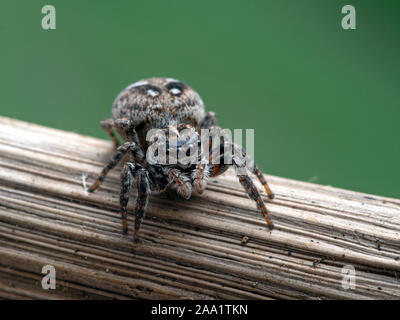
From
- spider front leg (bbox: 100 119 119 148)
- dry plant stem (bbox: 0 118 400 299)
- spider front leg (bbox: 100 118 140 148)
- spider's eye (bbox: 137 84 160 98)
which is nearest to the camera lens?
dry plant stem (bbox: 0 118 400 299)

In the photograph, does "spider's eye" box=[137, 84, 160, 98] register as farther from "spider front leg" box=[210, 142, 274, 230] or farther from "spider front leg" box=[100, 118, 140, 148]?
"spider front leg" box=[210, 142, 274, 230]

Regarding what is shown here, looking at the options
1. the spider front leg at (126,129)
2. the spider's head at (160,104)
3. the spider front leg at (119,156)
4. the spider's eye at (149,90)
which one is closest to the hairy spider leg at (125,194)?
the spider front leg at (119,156)

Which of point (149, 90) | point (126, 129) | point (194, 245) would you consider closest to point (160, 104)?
point (149, 90)

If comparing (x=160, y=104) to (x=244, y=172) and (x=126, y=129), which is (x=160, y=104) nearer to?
(x=126, y=129)

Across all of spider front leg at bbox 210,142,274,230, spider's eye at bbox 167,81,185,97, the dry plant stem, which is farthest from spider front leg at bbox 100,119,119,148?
spider front leg at bbox 210,142,274,230
